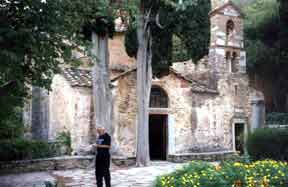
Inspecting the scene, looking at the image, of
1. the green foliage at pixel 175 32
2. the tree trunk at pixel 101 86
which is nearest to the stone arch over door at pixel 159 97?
the green foliage at pixel 175 32

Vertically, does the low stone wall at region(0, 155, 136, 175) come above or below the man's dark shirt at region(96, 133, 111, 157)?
below

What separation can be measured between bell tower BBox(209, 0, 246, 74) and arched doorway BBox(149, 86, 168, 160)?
3.21 m

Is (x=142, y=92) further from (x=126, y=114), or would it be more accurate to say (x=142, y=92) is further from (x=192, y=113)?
(x=192, y=113)

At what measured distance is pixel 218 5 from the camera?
18062 millimetres

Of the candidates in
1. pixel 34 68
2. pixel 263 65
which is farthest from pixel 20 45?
pixel 263 65

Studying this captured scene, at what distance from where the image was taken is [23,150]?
12.4 m

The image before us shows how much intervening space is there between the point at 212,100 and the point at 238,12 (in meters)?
4.59

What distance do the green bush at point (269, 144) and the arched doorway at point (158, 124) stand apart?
15.9 feet

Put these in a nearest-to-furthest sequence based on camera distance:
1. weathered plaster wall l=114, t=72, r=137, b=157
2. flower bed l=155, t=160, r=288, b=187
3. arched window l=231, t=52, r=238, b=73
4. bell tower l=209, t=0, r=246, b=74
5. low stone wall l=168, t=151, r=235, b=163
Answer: flower bed l=155, t=160, r=288, b=187
weathered plaster wall l=114, t=72, r=137, b=157
low stone wall l=168, t=151, r=235, b=163
bell tower l=209, t=0, r=246, b=74
arched window l=231, t=52, r=238, b=73

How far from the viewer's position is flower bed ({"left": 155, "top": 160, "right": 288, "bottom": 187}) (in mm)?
6672

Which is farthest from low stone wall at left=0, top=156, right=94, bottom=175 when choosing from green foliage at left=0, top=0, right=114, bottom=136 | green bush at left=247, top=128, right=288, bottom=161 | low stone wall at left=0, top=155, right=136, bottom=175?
green bush at left=247, top=128, right=288, bottom=161

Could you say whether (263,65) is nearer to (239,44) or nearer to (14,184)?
(239,44)

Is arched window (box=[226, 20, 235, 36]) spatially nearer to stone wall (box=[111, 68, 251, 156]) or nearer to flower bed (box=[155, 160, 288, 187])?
stone wall (box=[111, 68, 251, 156])

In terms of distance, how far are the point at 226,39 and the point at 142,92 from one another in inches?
247
